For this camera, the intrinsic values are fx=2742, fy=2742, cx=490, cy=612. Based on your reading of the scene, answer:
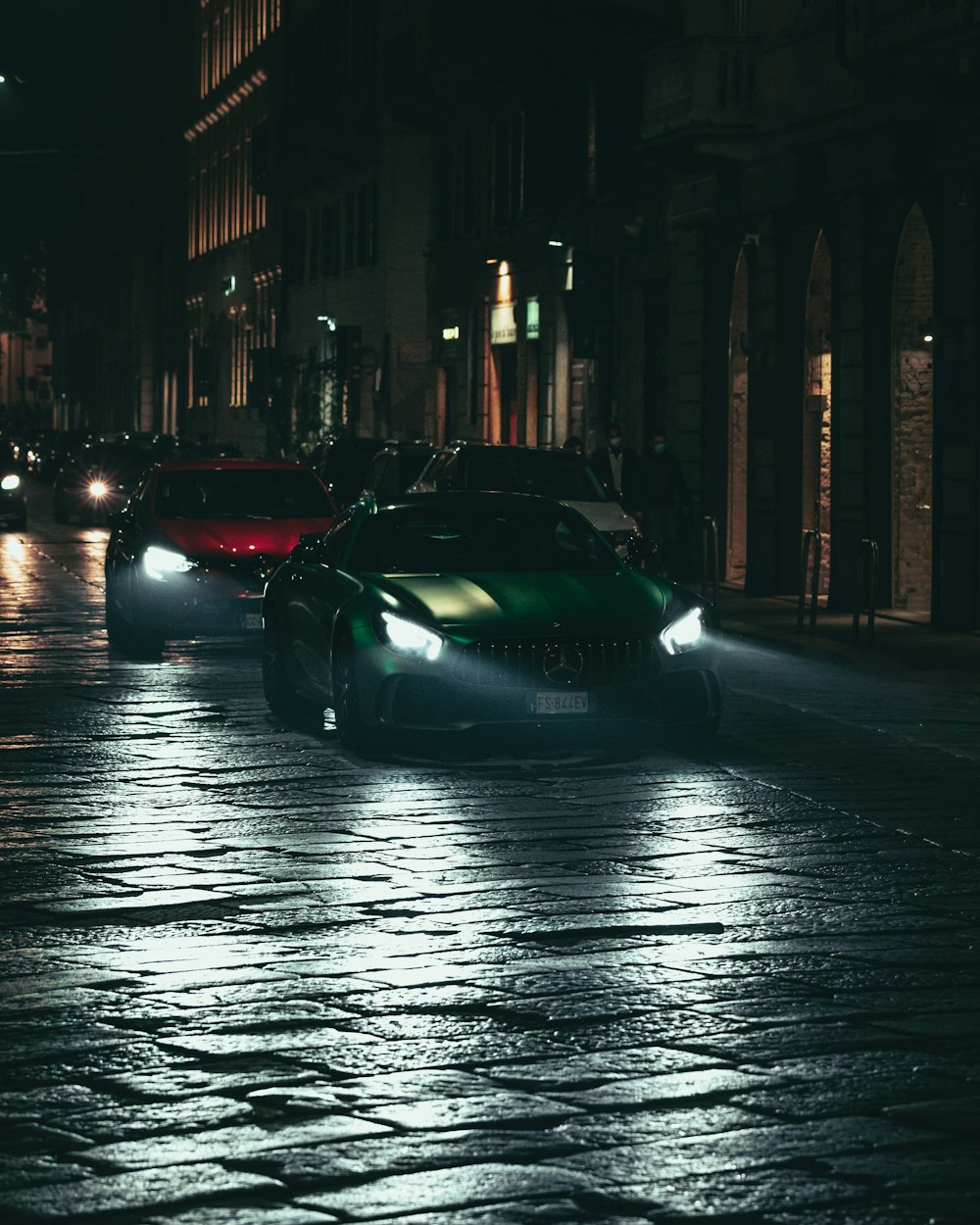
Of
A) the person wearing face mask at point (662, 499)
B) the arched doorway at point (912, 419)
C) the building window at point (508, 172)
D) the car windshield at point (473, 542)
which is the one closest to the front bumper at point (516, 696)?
the car windshield at point (473, 542)

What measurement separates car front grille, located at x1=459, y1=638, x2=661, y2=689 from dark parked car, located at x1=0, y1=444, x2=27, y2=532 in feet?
104

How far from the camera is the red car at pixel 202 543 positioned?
20.0 meters

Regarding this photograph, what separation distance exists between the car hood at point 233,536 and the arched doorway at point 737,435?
11.7 m

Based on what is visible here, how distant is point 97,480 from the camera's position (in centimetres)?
4884

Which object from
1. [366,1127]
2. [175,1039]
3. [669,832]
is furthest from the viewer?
[669,832]

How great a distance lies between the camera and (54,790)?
1259 cm

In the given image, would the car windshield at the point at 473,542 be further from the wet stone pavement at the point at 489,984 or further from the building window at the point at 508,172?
the building window at the point at 508,172

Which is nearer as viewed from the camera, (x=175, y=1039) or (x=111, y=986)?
(x=175, y=1039)

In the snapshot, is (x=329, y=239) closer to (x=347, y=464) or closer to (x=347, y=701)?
(x=347, y=464)

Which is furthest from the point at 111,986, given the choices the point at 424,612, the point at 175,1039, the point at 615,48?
the point at 615,48

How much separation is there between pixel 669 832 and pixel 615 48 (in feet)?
88.8

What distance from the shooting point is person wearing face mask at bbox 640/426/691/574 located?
29.5 meters

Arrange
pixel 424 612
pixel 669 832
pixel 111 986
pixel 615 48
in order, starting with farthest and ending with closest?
pixel 615 48
pixel 424 612
pixel 669 832
pixel 111 986

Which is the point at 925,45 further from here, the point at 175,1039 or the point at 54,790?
the point at 175,1039
